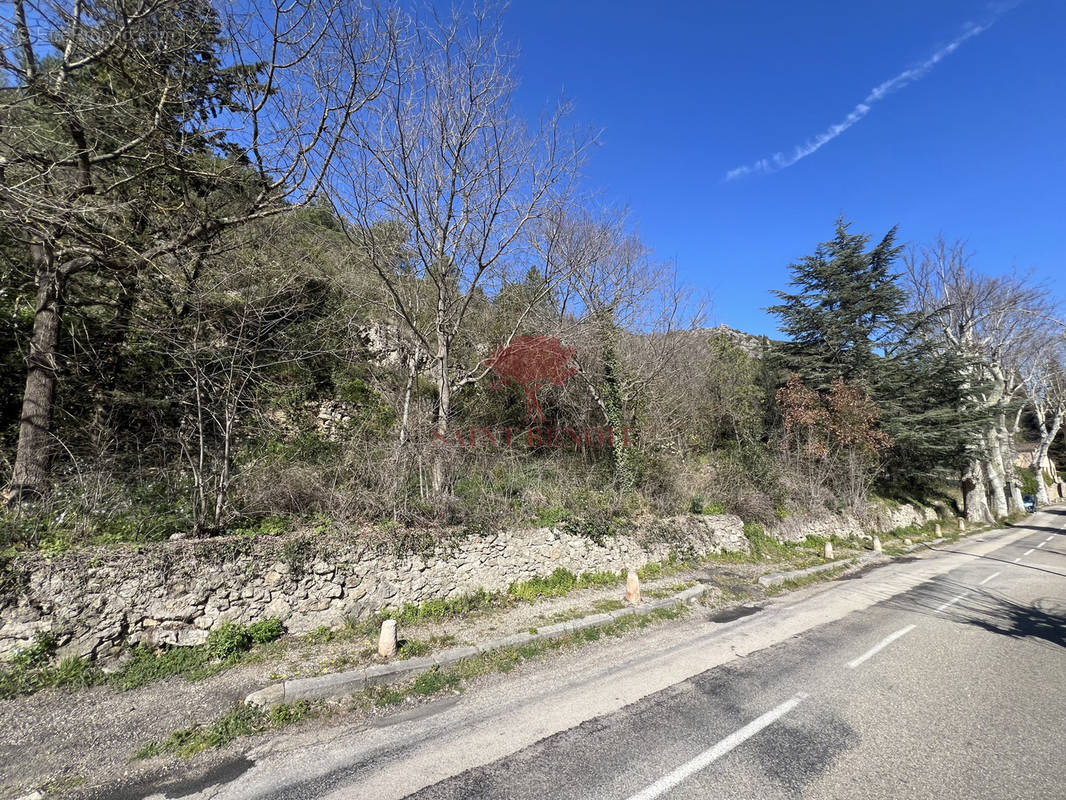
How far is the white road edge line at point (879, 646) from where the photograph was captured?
5.49m

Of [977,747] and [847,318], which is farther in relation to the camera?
[847,318]

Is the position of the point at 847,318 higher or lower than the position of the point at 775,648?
higher

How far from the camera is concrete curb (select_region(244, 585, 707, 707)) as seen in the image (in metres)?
4.50

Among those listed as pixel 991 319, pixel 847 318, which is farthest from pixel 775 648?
pixel 991 319

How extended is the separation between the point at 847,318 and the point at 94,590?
88.0ft

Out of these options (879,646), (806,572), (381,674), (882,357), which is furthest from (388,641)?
(882,357)

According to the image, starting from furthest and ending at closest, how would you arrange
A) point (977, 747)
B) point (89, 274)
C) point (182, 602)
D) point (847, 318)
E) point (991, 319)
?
point (991, 319)
point (847, 318)
point (89, 274)
point (182, 602)
point (977, 747)

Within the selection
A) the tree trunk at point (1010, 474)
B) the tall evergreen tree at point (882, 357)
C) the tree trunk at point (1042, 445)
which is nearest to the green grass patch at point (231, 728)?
the tall evergreen tree at point (882, 357)

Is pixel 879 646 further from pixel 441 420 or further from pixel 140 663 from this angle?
pixel 140 663

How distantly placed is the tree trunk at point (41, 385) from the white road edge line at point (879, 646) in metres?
11.5

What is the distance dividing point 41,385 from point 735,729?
10611 mm

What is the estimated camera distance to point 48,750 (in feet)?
12.2

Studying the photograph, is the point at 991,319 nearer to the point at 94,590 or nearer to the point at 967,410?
the point at 967,410

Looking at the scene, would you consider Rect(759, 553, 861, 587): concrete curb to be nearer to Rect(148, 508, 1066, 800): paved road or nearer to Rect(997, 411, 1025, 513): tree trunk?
Rect(148, 508, 1066, 800): paved road
